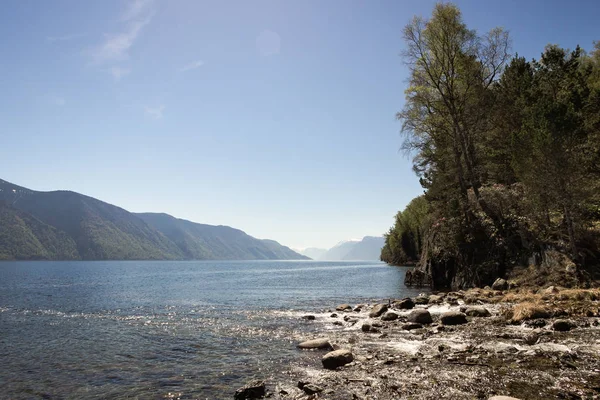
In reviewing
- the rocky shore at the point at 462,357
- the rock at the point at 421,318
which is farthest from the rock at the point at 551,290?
the rock at the point at 421,318

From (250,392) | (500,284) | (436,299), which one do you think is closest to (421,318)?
(436,299)

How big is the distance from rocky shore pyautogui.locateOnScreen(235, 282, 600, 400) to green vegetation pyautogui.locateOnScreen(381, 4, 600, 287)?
10.1 m

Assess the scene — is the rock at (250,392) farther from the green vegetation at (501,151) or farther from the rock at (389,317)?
the green vegetation at (501,151)

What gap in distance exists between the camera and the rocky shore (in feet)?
33.5

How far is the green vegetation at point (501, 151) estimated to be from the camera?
1110 inches

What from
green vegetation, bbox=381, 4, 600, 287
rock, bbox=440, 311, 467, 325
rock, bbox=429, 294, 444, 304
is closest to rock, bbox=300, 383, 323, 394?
rock, bbox=440, 311, 467, 325

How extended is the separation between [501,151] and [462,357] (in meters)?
32.2

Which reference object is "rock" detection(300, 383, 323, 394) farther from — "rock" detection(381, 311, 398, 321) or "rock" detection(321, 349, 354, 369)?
"rock" detection(381, 311, 398, 321)

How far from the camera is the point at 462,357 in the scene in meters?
13.2

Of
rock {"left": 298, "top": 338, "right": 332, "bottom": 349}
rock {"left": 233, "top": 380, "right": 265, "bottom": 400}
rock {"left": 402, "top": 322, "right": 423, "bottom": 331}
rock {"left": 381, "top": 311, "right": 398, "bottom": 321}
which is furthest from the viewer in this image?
rock {"left": 381, "top": 311, "right": 398, "bottom": 321}

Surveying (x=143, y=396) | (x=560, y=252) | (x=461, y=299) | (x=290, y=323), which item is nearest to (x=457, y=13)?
(x=560, y=252)

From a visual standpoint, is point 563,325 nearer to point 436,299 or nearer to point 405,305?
point 405,305

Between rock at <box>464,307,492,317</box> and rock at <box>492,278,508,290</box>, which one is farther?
rock at <box>492,278,508,290</box>

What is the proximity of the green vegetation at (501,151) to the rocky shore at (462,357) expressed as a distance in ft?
33.2
